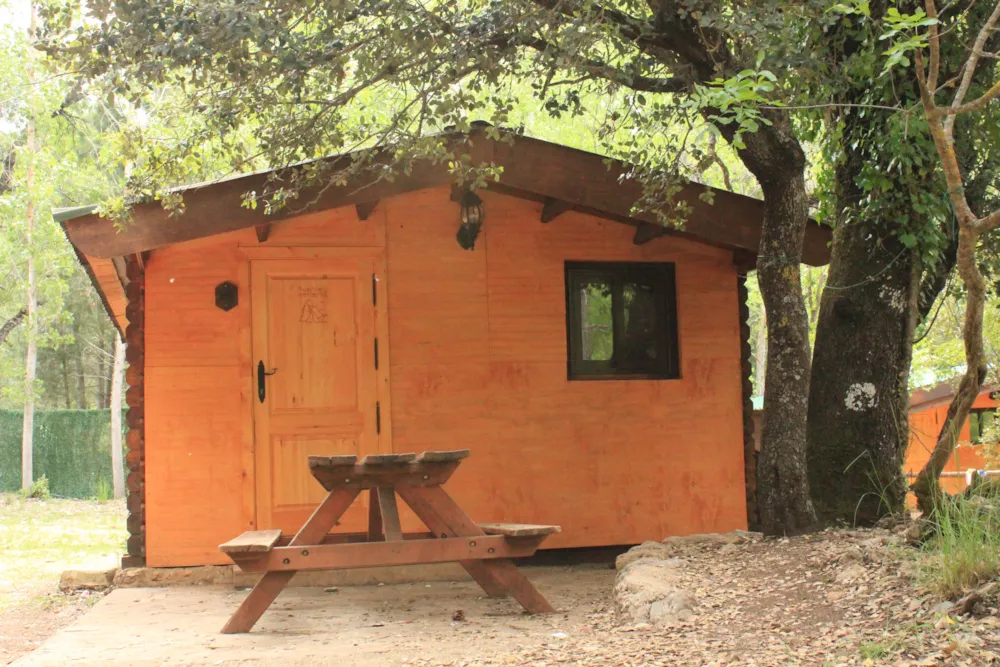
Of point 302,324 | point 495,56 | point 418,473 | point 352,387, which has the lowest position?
point 418,473

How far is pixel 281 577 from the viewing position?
555 centimetres

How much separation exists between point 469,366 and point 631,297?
5.06 ft

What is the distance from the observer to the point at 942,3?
625 cm

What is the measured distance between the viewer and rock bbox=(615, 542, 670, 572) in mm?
6270

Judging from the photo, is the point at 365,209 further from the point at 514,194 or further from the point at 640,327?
the point at 640,327

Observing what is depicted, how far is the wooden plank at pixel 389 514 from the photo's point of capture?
5738 millimetres

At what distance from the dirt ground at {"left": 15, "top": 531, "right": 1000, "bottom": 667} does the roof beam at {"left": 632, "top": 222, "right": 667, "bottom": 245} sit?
269cm

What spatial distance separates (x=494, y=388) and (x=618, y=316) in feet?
4.10

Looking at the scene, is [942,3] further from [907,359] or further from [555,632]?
[555,632]

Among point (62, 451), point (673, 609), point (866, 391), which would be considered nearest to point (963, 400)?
point (866, 391)

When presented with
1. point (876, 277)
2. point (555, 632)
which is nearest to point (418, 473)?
point (555, 632)

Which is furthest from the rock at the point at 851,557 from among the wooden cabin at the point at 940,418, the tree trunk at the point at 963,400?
the wooden cabin at the point at 940,418

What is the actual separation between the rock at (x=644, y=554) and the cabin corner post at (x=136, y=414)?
364 centimetres

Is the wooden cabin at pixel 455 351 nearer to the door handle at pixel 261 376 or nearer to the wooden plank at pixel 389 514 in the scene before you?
the door handle at pixel 261 376
